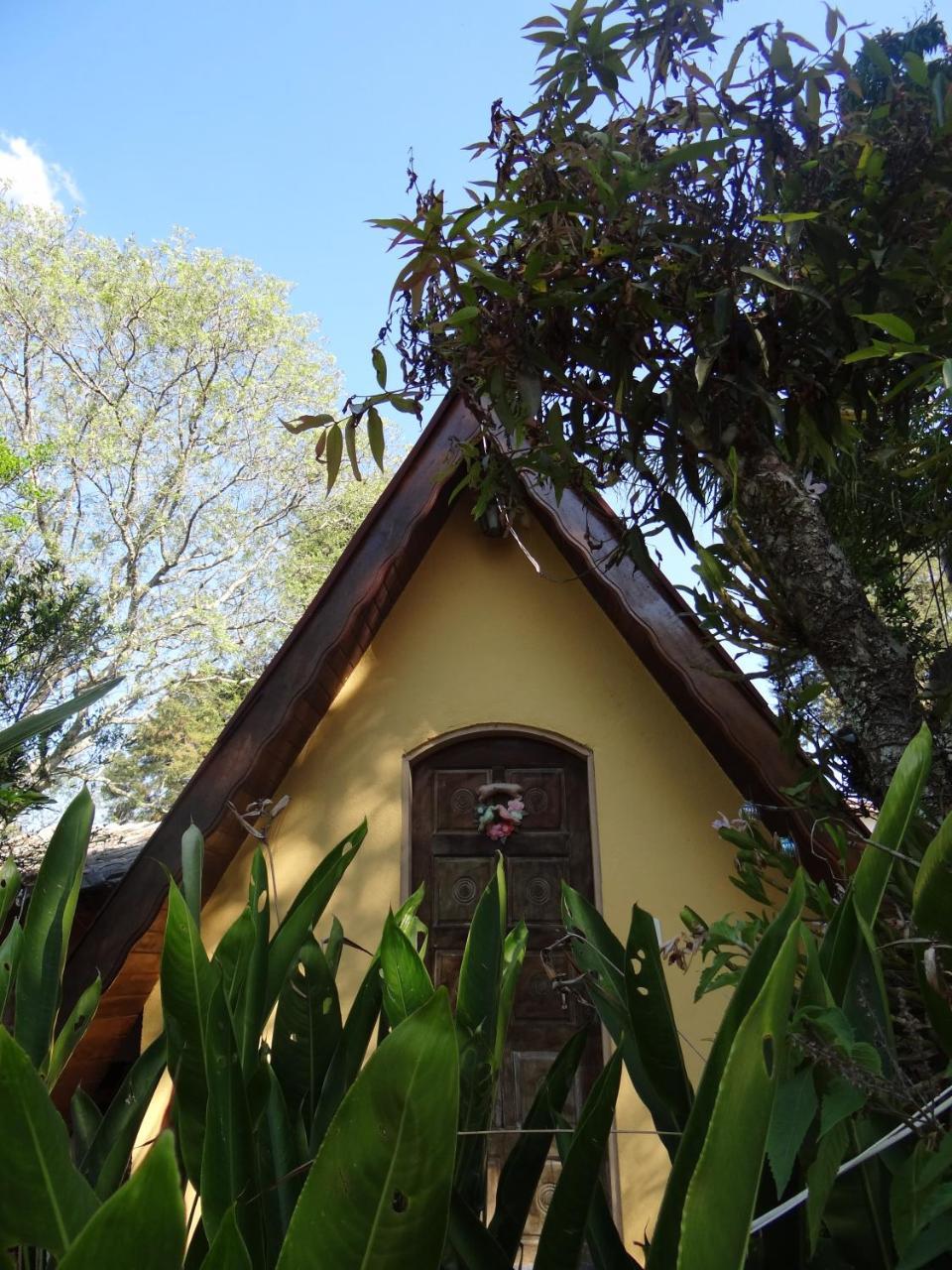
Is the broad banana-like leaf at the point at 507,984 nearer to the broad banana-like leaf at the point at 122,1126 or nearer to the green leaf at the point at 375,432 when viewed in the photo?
the broad banana-like leaf at the point at 122,1126

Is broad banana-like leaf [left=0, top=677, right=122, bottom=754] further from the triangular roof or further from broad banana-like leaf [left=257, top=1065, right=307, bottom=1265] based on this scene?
the triangular roof

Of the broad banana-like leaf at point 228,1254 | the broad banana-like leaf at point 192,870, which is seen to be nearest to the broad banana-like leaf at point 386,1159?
the broad banana-like leaf at point 228,1254

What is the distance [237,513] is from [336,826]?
15.0 m

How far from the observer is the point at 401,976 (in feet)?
3.67

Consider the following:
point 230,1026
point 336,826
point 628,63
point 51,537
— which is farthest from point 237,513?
point 230,1026

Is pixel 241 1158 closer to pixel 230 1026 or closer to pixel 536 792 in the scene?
pixel 230 1026

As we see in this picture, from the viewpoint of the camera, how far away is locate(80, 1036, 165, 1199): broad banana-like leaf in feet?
4.51

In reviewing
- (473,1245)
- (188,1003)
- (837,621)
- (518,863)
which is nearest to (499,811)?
(518,863)

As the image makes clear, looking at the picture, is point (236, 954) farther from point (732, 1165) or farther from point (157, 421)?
point (157, 421)

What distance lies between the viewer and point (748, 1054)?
2.00 ft

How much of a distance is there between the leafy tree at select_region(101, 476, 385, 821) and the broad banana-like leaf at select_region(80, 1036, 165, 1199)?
51.4 ft

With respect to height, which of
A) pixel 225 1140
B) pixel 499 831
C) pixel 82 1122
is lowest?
pixel 82 1122

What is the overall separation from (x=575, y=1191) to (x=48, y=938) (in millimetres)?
1051

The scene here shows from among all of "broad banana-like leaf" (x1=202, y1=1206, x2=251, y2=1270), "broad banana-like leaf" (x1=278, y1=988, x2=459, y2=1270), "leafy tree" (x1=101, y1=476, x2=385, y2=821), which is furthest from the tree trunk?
"leafy tree" (x1=101, y1=476, x2=385, y2=821)
